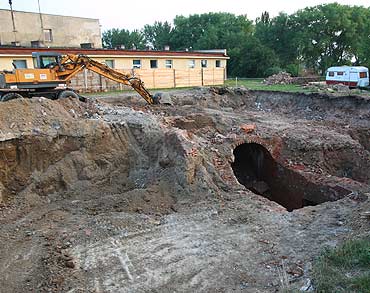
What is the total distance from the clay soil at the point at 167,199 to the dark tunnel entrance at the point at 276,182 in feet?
0.17

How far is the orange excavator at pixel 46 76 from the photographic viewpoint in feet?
49.2

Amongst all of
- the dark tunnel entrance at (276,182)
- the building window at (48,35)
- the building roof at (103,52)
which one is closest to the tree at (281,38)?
the building roof at (103,52)

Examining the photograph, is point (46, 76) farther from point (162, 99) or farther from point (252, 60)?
point (252, 60)

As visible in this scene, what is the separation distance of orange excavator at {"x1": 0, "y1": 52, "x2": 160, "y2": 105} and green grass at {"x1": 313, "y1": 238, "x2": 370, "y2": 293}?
12.9 meters

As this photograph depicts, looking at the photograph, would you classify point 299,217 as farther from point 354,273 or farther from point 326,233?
point 354,273

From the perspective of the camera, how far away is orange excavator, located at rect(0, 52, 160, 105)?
14984 mm

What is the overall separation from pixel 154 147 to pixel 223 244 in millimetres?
5095

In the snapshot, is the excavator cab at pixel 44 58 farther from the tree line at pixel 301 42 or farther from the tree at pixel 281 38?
the tree at pixel 281 38

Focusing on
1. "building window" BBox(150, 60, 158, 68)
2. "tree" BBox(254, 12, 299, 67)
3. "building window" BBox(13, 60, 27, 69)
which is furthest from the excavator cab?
"tree" BBox(254, 12, 299, 67)

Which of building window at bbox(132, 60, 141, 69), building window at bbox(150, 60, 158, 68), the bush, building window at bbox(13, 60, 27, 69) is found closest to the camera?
building window at bbox(13, 60, 27, 69)

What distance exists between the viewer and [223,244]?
25.0ft

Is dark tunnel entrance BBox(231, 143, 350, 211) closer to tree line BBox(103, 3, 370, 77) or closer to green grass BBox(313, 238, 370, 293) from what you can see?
green grass BBox(313, 238, 370, 293)

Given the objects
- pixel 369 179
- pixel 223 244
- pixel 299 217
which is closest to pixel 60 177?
pixel 223 244

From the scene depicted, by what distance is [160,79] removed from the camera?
98.0 feet
